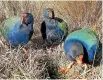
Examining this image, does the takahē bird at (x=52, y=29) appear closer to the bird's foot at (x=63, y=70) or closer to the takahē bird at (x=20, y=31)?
the takahē bird at (x=20, y=31)

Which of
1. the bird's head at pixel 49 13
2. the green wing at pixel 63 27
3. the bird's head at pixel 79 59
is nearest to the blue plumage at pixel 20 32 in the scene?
the bird's head at pixel 49 13

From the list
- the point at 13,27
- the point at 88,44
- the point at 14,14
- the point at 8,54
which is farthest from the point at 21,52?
the point at 14,14

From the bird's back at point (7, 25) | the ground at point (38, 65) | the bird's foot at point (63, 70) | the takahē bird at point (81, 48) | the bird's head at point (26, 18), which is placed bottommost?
Result: the bird's foot at point (63, 70)

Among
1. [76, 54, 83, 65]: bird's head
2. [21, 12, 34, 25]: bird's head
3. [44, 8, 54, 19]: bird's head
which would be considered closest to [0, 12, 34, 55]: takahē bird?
[21, 12, 34, 25]: bird's head

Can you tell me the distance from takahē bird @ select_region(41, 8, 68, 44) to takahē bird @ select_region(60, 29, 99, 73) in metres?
0.40

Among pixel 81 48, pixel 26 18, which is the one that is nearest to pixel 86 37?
pixel 81 48

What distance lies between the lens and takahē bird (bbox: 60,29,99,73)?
3.67m

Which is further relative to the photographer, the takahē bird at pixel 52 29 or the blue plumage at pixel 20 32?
the takahē bird at pixel 52 29

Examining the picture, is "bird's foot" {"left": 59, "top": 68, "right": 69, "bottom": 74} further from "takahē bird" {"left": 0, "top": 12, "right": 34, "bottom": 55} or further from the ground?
"takahē bird" {"left": 0, "top": 12, "right": 34, "bottom": 55}

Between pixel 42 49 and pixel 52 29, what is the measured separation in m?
0.27

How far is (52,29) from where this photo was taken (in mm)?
4293

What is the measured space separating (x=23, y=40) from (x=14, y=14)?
72 cm

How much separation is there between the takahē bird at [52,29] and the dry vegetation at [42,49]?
10 cm

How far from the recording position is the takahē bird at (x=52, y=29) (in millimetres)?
4281
